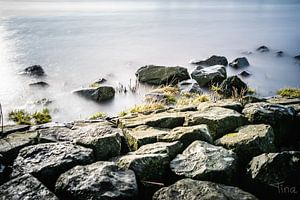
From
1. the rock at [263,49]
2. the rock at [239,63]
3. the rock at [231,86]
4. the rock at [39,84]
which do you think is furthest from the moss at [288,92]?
the rock at [263,49]

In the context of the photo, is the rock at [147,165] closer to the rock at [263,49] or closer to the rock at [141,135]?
the rock at [141,135]

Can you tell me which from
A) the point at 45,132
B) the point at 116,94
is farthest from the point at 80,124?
the point at 116,94

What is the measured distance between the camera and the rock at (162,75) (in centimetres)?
1102

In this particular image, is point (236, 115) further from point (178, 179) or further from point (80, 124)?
point (80, 124)

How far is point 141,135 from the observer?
191 inches

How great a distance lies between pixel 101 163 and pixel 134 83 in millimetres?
7853

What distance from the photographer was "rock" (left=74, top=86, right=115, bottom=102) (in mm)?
8992

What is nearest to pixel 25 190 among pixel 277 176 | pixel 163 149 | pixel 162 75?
pixel 163 149

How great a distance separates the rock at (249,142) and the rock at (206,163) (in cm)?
34

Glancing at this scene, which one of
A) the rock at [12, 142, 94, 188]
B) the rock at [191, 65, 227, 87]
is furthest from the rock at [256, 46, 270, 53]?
the rock at [12, 142, 94, 188]

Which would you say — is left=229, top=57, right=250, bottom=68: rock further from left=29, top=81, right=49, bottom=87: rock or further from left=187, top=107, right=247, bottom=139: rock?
left=187, top=107, right=247, bottom=139: rock

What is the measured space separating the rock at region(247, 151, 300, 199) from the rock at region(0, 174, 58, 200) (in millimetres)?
2320

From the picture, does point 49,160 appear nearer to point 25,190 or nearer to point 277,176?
point 25,190

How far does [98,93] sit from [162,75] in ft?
9.97
